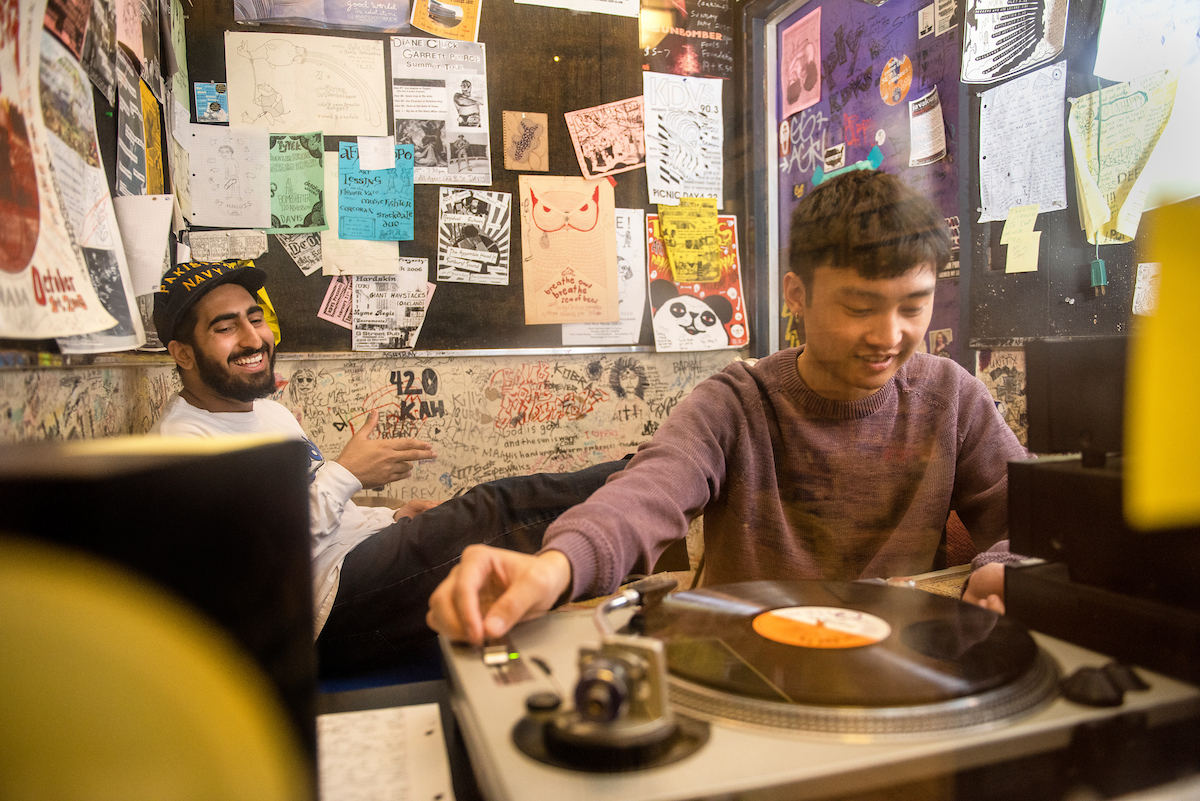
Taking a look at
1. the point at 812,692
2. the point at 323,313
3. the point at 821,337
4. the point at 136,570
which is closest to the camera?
the point at 136,570

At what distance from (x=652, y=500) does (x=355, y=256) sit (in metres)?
0.92

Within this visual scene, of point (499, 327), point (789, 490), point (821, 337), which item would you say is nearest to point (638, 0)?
point (499, 327)

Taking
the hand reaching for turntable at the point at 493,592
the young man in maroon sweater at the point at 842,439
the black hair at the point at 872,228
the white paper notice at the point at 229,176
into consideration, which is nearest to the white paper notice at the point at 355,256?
the white paper notice at the point at 229,176

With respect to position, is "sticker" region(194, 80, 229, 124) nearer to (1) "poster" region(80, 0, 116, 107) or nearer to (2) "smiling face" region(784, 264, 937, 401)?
(1) "poster" region(80, 0, 116, 107)

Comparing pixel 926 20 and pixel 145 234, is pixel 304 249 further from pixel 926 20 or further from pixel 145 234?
pixel 926 20

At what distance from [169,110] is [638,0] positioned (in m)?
0.82

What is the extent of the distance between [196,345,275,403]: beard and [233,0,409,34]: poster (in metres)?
0.58

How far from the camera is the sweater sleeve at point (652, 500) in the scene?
1.95 feet

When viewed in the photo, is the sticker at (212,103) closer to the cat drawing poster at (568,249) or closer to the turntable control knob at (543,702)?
the cat drawing poster at (568,249)

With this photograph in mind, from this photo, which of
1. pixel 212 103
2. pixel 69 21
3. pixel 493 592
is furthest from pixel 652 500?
pixel 212 103

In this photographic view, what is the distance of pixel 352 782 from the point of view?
15.4 inches

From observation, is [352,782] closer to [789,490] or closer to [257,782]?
[257,782]

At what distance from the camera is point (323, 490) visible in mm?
1260

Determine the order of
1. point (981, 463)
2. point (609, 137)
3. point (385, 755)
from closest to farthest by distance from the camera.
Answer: point (385, 755) < point (981, 463) < point (609, 137)
